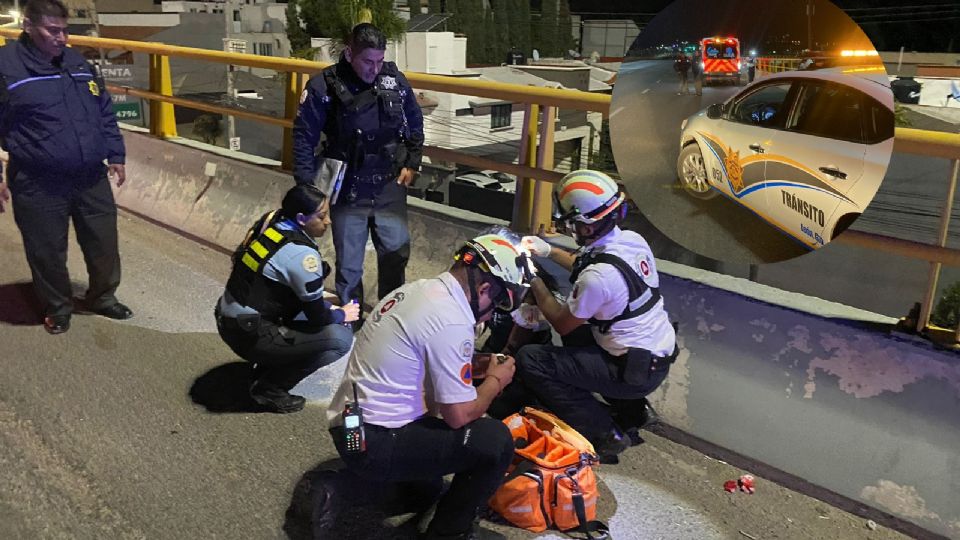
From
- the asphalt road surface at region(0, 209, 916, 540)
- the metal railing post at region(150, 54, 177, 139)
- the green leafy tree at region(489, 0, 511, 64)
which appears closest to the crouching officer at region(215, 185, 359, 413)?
the asphalt road surface at region(0, 209, 916, 540)

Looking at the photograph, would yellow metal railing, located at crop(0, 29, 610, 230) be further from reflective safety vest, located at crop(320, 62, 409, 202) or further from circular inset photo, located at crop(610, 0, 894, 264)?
circular inset photo, located at crop(610, 0, 894, 264)

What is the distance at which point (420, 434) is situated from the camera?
3.16m

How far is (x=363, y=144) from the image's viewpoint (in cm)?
502

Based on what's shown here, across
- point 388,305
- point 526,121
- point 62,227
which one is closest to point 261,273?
point 388,305

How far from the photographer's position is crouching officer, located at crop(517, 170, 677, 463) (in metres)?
3.84

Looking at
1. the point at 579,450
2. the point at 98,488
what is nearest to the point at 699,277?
the point at 579,450

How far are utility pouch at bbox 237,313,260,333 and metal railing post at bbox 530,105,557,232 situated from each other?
1996 millimetres

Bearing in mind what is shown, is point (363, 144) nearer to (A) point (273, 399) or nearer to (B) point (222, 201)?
(A) point (273, 399)

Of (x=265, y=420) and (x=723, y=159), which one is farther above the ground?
(x=723, y=159)

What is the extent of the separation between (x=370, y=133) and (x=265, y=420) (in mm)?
1931

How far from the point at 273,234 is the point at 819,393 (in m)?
2.95

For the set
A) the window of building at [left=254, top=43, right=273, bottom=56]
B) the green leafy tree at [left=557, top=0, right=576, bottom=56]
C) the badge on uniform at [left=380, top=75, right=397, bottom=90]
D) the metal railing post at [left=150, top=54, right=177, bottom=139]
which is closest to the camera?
the badge on uniform at [left=380, top=75, right=397, bottom=90]

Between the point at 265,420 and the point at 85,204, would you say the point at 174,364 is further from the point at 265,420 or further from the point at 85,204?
the point at 85,204

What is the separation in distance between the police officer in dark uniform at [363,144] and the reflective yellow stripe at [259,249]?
894mm
